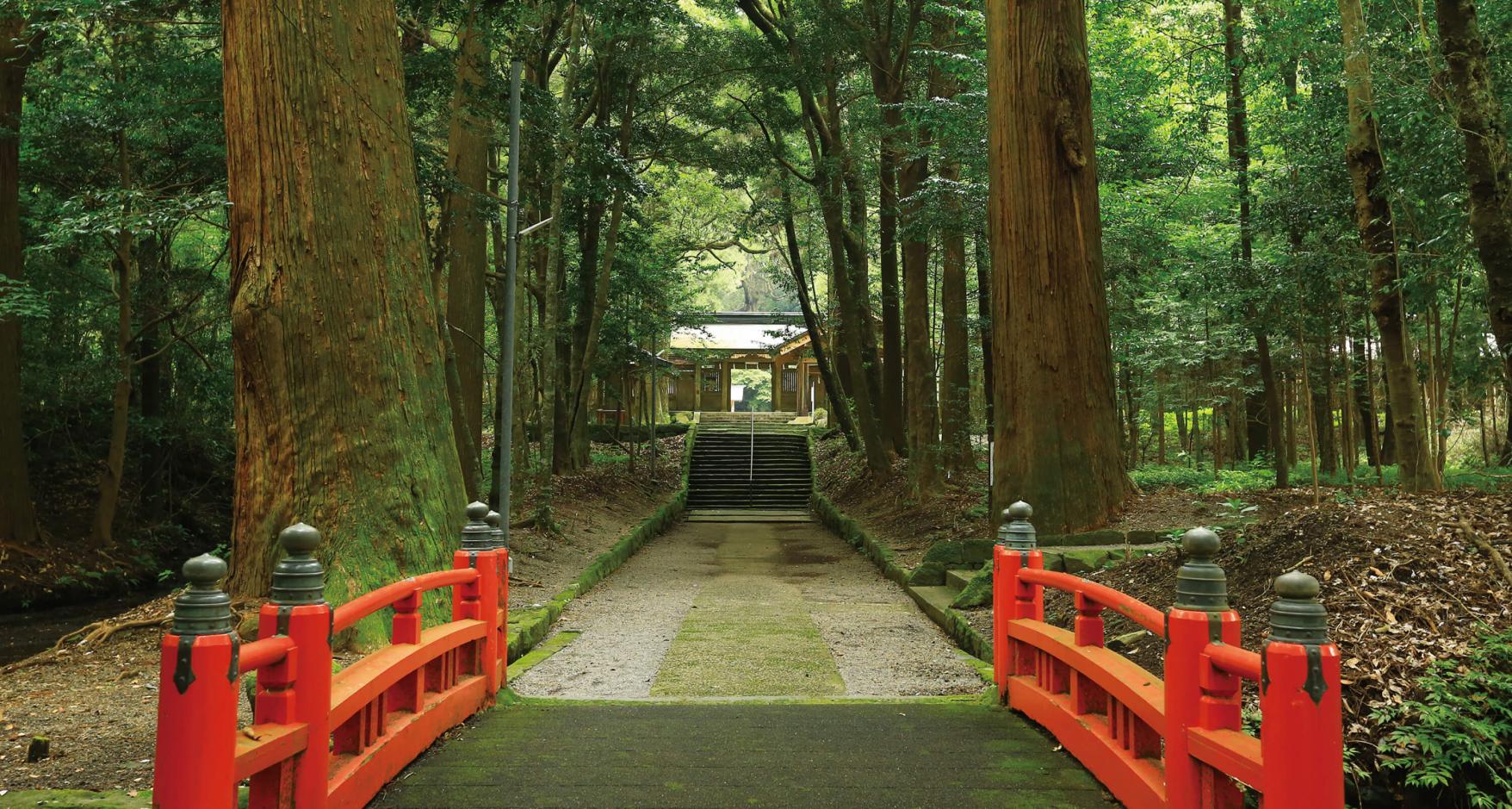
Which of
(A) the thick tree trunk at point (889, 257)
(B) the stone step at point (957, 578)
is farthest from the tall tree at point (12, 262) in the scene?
(A) the thick tree trunk at point (889, 257)

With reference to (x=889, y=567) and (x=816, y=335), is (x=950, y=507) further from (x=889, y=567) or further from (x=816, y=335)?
(x=816, y=335)

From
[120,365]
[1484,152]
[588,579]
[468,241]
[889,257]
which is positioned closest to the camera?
[1484,152]

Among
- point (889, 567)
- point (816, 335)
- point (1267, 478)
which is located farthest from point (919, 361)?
point (816, 335)

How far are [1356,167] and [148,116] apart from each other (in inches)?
519

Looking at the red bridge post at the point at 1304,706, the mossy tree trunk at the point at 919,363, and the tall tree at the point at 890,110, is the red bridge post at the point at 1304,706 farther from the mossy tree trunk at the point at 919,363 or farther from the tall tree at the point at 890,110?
the mossy tree trunk at the point at 919,363

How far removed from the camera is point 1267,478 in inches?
633

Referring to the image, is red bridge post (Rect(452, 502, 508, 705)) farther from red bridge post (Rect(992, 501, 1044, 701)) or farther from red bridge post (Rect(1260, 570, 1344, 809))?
red bridge post (Rect(1260, 570, 1344, 809))

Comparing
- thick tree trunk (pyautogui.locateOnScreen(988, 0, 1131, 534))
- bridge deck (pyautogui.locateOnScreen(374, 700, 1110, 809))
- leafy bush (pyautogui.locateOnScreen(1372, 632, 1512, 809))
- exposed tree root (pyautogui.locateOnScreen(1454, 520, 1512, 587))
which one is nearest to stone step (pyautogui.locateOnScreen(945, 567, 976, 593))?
thick tree trunk (pyautogui.locateOnScreen(988, 0, 1131, 534))

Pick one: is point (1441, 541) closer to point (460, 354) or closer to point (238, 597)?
point (238, 597)

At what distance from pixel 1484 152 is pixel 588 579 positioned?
31.7 ft

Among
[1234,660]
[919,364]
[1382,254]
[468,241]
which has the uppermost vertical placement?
[468,241]

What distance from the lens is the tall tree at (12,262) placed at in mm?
13094

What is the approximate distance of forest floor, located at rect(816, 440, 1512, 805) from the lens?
418cm

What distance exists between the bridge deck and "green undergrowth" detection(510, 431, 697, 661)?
2718 millimetres
